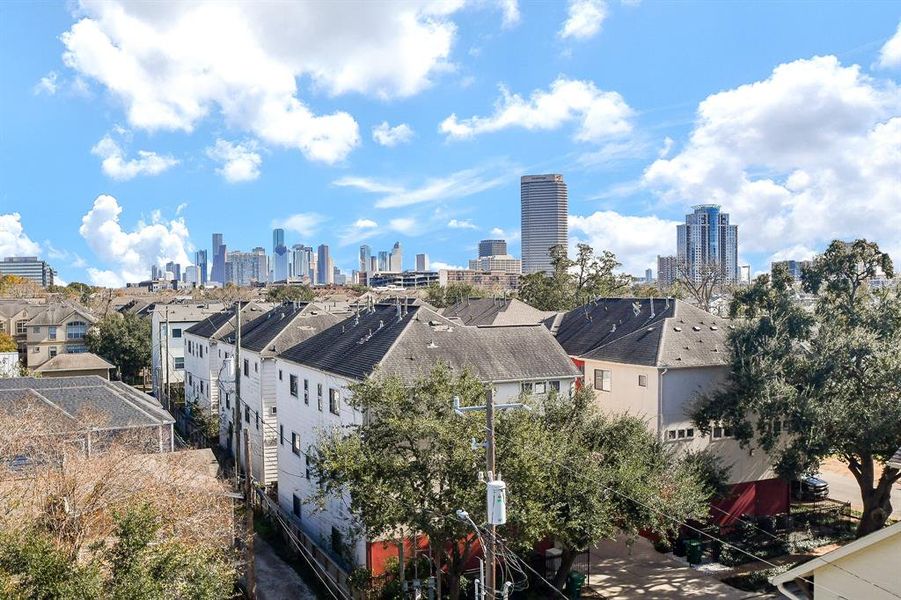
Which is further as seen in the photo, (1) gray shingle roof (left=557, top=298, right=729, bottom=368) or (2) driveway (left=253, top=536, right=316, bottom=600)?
(1) gray shingle roof (left=557, top=298, right=729, bottom=368)

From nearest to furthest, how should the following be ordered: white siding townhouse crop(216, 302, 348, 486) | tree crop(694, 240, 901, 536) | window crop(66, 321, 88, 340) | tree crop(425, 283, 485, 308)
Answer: tree crop(694, 240, 901, 536) < white siding townhouse crop(216, 302, 348, 486) < window crop(66, 321, 88, 340) < tree crop(425, 283, 485, 308)

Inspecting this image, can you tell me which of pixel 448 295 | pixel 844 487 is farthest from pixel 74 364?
pixel 844 487

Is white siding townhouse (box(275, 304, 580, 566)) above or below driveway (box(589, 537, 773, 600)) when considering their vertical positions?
above

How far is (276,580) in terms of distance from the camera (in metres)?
24.7

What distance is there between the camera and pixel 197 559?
13758mm

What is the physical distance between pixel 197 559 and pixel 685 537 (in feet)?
67.7

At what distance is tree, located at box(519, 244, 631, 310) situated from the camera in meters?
75.7

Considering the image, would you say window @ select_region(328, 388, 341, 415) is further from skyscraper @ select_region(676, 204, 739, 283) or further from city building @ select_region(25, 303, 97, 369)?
skyscraper @ select_region(676, 204, 739, 283)

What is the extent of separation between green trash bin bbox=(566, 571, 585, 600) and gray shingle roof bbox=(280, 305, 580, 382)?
788 cm

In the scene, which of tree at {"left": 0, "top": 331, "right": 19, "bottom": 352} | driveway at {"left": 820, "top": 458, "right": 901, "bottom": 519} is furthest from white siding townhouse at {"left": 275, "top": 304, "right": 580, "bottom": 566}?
tree at {"left": 0, "top": 331, "right": 19, "bottom": 352}

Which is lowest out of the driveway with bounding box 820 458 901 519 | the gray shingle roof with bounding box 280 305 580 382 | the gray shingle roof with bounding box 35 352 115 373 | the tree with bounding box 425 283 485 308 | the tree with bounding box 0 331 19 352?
the driveway with bounding box 820 458 901 519

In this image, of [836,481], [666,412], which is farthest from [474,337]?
[836,481]

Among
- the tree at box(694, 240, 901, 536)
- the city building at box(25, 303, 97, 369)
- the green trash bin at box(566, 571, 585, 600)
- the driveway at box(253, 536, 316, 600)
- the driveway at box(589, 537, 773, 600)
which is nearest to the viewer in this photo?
the green trash bin at box(566, 571, 585, 600)

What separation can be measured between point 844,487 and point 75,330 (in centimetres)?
7410
